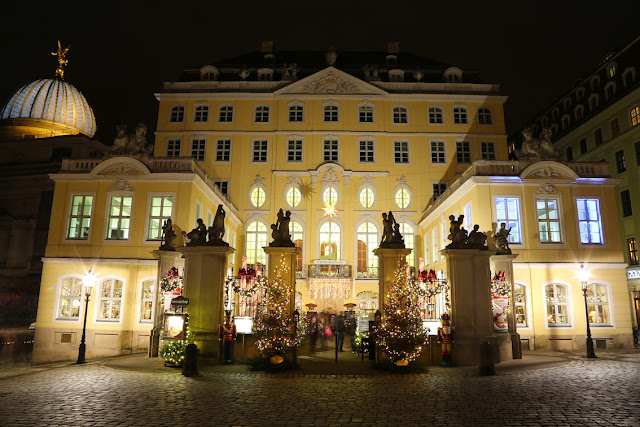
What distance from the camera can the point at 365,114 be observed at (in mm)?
38188

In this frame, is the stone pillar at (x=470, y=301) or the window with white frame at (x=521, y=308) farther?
the window with white frame at (x=521, y=308)

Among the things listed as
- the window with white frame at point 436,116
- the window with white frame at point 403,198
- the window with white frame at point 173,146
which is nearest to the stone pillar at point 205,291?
the window with white frame at point 403,198

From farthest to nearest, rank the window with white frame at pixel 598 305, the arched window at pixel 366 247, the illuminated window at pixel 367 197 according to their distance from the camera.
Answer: the illuminated window at pixel 367 197 < the arched window at pixel 366 247 < the window with white frame at pixel 598 305

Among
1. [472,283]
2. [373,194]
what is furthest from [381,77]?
[472,283]

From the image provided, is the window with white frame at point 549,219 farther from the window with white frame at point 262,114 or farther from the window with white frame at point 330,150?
the window with white frame at point 262,114

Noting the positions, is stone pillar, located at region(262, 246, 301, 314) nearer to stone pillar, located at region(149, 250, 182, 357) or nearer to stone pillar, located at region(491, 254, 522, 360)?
stone pillar, located at region(149, 250, 182, 357)

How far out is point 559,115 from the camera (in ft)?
141

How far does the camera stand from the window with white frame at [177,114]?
125 feet

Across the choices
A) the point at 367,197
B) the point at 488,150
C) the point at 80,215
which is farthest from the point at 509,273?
the point at 80,215

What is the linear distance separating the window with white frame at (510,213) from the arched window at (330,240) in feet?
45.5

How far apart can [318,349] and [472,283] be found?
28.5 ft

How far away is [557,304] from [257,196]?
2234 cm

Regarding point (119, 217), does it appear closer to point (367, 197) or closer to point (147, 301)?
point (147, 301)

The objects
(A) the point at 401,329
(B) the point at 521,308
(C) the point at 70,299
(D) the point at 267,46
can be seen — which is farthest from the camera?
(D) the point at 267,46
